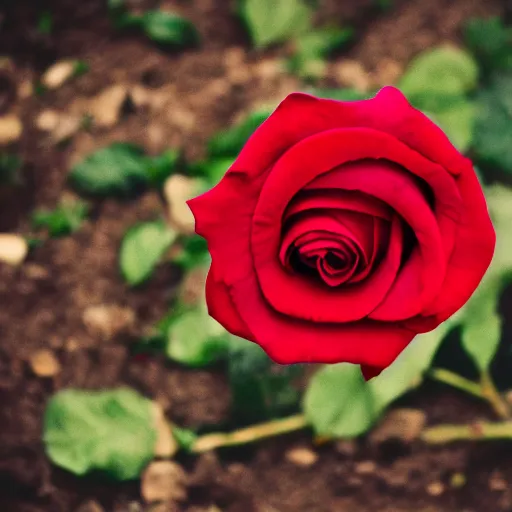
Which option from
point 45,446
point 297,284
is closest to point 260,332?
point 297,284

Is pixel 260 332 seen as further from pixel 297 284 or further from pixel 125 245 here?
pixel 125 245

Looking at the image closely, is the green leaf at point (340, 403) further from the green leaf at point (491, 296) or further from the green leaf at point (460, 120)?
the green leaf at point (460, 120)

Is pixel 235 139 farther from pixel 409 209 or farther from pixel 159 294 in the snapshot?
pixel 409 209

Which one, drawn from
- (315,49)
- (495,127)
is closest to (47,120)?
(315,49)

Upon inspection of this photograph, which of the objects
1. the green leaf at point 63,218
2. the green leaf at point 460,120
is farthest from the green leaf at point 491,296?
the green leaf at point 63,218

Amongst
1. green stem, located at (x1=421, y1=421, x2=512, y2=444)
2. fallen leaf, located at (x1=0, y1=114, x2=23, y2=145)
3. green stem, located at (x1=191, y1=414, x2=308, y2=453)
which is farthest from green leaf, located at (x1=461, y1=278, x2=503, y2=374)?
fallen leaf, located at (x1=0, y1=114, x2=23, y2=145)

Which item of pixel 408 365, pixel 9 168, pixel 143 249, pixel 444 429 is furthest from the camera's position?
pixel 9 168
